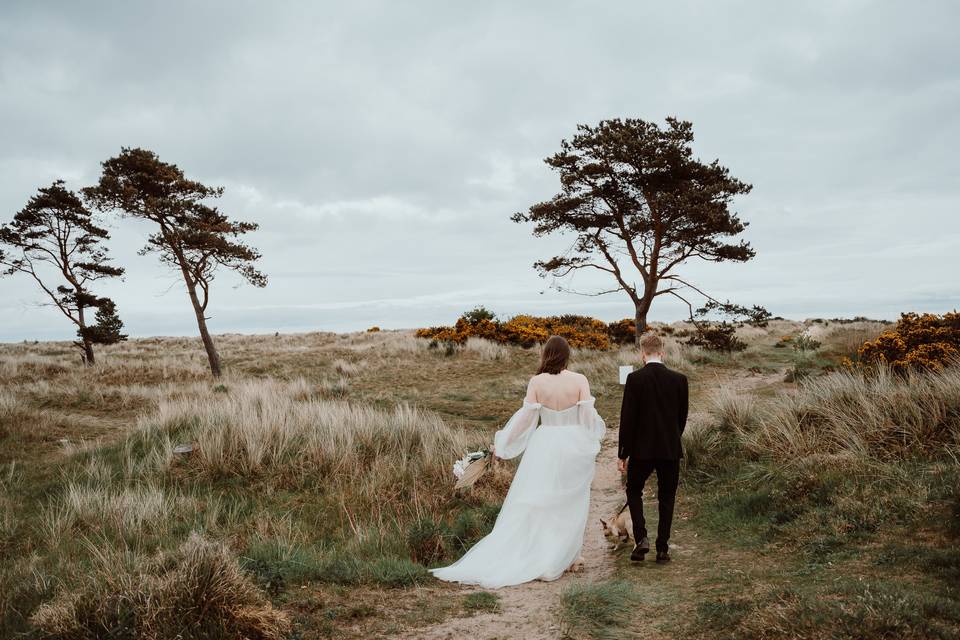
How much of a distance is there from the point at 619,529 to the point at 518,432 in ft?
5.63

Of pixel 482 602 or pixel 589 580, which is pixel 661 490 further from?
pixel 482 602

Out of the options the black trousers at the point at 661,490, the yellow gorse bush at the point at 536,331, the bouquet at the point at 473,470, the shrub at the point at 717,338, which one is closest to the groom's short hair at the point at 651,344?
the black trousers at the point at 661,490

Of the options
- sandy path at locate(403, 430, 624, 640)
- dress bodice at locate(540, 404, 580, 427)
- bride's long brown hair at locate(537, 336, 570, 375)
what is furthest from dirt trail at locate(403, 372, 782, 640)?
bride's long brown hair at locate(537, 336, 570, 375)

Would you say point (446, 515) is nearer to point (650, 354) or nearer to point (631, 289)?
point (650, 354)

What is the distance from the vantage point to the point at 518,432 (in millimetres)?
5730

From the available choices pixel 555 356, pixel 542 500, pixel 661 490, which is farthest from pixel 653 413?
pixel 542 500

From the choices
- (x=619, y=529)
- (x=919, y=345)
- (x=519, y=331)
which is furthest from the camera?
(x=519, y=331)

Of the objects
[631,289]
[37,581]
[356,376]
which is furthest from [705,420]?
[356,376]

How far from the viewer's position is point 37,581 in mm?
4359

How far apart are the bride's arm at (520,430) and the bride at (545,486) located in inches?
0.4

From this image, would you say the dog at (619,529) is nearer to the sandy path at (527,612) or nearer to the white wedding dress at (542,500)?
the sandy path at (527,612)

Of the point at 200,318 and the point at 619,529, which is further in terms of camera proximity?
the point at 200,318

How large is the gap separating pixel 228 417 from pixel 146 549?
4.72 metres

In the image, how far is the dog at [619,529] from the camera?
5.98 meters
